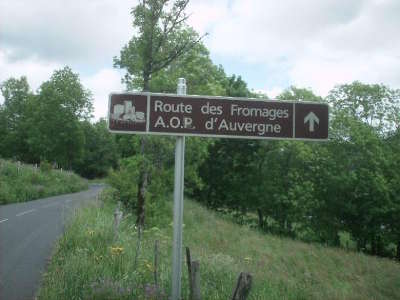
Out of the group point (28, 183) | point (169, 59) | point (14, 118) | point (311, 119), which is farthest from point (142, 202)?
point (14, 118)

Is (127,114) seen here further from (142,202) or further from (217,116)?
(142,202)

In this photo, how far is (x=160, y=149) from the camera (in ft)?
44.1

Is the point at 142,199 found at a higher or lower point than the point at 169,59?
lower

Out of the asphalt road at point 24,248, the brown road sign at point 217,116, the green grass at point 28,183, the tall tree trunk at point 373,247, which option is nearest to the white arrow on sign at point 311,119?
the brown road sign at point 217,116

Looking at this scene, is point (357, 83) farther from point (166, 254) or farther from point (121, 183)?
point (166, 254)

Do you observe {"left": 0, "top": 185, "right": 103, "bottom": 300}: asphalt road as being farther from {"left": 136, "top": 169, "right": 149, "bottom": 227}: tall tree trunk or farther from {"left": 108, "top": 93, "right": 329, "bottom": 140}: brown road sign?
{"left": 108, "top": 93, "right": 329, "bottom": 140}: brown road sign

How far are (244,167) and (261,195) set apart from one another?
264 cm

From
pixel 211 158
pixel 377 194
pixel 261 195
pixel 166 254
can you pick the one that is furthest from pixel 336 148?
pixel 166 254

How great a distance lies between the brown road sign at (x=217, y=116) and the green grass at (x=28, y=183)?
67.0ft

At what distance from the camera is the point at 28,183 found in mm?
28031

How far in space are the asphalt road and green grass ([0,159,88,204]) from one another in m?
6.21

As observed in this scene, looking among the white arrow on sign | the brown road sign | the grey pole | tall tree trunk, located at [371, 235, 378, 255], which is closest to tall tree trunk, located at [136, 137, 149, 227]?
the grey pole

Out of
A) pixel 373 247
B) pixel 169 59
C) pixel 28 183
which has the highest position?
pixel 169 59

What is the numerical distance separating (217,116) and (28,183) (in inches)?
1049
